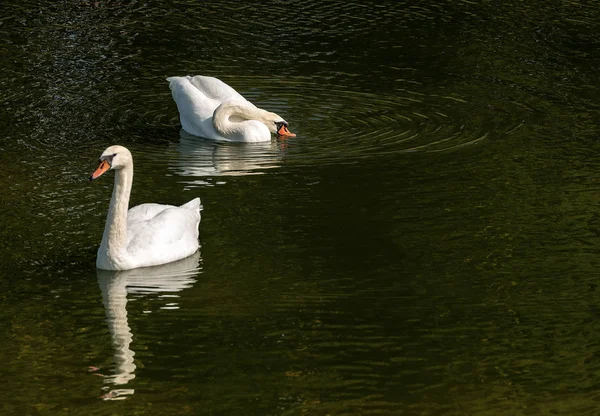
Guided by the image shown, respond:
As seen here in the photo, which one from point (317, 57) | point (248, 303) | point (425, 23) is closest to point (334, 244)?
point (248, 303)

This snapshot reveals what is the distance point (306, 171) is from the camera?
48.1 ft

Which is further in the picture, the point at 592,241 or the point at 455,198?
the point at 455,198

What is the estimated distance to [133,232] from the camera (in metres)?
11.9

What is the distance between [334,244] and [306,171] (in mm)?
2617

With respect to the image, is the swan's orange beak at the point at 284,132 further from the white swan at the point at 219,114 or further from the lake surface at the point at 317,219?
the lake surface at the point at 317,219

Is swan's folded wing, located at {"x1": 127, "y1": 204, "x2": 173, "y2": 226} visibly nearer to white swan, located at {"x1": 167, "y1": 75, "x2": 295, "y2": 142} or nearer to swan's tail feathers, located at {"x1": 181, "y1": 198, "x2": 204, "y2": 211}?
swan's tail feathers, located at {"x1": 181, "y1": 198, "x2": 204, "y2": 211}

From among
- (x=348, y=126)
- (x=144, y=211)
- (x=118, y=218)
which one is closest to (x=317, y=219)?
(x=144, y=211)

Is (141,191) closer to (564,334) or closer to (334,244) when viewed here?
(334,244)

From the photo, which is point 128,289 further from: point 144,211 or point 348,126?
point 348,126

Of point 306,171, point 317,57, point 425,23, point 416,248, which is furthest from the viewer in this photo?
point 425,23

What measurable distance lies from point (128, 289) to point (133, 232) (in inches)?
33.7

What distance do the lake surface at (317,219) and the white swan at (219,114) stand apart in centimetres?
27

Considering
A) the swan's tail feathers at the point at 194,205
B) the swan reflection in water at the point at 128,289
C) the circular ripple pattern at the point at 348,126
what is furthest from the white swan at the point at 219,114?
the swan reflection in water at the point at 128,289

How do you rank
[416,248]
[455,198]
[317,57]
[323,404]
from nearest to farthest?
[323,404]
[416,248]
[455,198]
[317,57]
